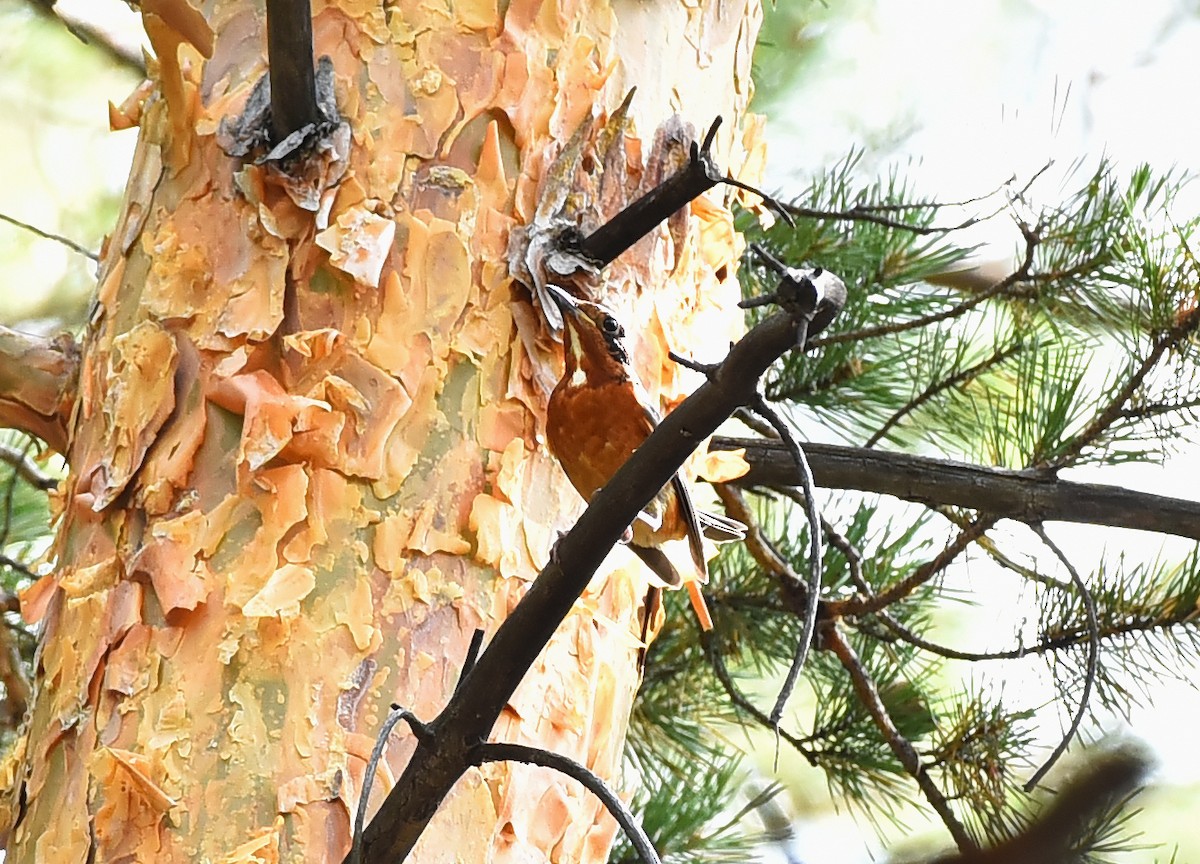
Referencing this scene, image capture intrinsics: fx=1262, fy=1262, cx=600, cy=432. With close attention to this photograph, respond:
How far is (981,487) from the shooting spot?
1.08 metres

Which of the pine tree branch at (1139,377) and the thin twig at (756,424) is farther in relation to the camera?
the pine tree branch at (1139,377)

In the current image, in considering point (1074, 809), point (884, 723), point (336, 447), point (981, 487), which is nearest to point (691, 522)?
point (336, 447)

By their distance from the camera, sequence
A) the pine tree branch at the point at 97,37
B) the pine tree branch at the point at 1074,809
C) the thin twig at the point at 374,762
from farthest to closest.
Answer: the pine tree branch at the point at 97,37 → the thin twig at the point at 374,762 → the pine tree branch at the point at 1074,809

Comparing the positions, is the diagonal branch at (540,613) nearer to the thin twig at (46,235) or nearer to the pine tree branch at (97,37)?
the thin twig at (46,235)

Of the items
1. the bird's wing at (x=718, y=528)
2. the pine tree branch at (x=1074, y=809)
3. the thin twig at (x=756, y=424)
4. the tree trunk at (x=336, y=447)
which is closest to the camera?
the pine tree branch at (x=1074, y=809)

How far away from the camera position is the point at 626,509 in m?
0.53

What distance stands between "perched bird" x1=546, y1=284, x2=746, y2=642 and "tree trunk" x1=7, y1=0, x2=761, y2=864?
6 cm

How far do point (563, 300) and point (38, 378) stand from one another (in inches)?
17.4

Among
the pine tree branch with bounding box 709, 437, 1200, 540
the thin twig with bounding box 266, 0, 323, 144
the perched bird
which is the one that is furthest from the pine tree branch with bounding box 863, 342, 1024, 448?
the thin twig with bounding box 266, 0, 323, 144

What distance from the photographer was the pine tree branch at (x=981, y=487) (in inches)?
40.2

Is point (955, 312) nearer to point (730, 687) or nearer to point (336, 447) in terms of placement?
point (730, 687)

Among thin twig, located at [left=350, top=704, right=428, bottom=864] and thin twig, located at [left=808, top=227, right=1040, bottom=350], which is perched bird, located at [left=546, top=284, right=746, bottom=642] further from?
thin twig, located at [left=808, top=227, right=1040, bottom=350]

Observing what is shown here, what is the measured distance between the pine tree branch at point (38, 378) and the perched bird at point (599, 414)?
41 cm

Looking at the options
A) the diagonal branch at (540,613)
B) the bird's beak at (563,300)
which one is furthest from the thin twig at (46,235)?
the diagonal branch at (540,613)
